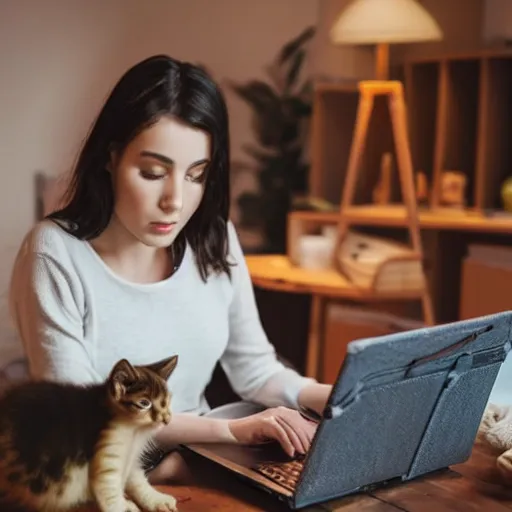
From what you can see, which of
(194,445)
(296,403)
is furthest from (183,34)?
(194,445)

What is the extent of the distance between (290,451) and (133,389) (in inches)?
14.7

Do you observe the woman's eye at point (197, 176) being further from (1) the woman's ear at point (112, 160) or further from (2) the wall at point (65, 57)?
(2) the wall at point (65, 57)

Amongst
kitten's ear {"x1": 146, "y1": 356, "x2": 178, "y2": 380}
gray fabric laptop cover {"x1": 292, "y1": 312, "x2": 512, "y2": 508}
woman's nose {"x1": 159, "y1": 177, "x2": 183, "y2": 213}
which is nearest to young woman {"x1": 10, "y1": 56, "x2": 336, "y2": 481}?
woman's nose {"x1": 159, "y1": 177, "x2": 183, "y2": 213}

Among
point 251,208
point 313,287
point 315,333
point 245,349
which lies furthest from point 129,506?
point 251,208

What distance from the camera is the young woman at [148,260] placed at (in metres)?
1.24

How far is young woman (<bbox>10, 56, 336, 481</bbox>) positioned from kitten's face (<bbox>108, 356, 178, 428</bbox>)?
0.29 meters

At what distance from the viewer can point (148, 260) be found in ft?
4.63

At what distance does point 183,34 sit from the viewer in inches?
148

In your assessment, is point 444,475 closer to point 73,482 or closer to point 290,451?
point 290,451

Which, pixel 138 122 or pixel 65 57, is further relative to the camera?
pixel 65 57

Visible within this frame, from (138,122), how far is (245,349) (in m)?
0.52

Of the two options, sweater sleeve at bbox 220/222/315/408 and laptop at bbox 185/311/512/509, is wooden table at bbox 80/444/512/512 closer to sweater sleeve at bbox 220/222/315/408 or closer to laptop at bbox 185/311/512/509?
laptop at bbox 185/311/512/509

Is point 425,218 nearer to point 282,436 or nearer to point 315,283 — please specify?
point 315,283

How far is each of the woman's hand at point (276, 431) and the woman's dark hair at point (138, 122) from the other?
0.34 meters
